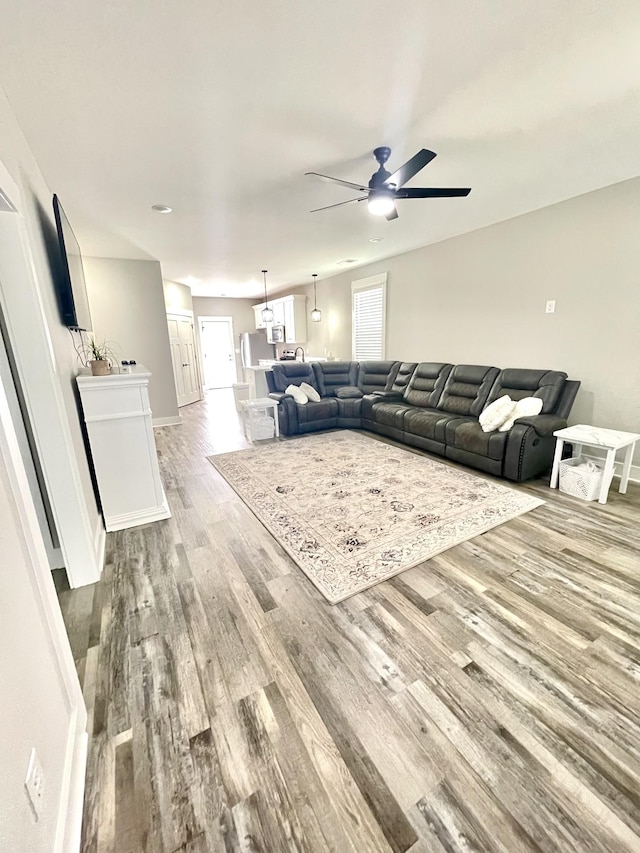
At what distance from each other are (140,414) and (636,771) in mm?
3004

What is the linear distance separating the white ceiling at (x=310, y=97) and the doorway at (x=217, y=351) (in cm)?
649

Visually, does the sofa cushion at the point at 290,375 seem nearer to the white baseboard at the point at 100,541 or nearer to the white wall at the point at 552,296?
the white wall at the point at 552,296

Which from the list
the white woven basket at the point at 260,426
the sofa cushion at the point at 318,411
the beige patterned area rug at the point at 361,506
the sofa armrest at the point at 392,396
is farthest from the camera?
the sofa armrest at the point at 392,396

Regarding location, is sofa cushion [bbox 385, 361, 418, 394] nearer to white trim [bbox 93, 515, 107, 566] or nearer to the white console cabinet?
the white console cabinet

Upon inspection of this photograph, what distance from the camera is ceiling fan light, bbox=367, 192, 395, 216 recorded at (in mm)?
2398

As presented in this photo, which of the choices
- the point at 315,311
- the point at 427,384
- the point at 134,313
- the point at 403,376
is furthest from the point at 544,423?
the point at 134,313

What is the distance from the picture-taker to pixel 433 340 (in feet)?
16.7

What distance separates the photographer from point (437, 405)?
453 cm

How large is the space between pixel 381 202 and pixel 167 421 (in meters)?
4.84

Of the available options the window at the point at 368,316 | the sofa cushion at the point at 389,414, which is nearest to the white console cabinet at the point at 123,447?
the sofa cushion at the point at 389,414

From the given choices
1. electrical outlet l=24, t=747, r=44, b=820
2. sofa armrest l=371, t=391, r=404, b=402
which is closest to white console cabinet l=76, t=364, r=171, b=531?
electrical outlet l=24, t=747, r=44, b=820

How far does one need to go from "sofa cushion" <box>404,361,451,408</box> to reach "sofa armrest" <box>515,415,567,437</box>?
1422mm

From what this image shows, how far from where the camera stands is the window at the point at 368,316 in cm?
594

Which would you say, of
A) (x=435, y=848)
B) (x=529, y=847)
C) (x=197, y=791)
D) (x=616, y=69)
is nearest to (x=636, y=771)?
(x=529, y=847)
